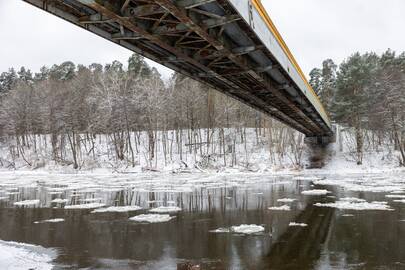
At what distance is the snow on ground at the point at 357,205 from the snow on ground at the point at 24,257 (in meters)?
12.3

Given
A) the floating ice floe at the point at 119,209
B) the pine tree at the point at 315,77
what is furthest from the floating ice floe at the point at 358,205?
the pine tree at the point at 315,77

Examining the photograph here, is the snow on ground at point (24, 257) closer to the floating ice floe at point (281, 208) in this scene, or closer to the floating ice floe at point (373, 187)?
the floating ice floe at point (281, 208)

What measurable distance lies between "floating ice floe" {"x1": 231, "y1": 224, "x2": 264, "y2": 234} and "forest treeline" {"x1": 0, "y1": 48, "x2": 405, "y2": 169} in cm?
3755

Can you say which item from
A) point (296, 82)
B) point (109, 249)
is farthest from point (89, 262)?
point (296, 82)

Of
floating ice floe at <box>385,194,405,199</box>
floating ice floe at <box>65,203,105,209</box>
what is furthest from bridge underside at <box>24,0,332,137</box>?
floating ice floe at <box>385,194,405,199</box>

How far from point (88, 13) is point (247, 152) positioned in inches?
1846

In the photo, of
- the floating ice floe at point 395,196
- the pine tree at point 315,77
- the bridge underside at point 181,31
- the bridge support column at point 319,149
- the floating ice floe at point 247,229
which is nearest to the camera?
the bridge underside at point 181,31

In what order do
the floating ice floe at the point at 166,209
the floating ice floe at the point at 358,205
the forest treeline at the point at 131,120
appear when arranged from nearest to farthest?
the floating ice floe at the point at 358,205 < the floating ice floe at the point at 166,209 < the forest treeline at the point at 131,120

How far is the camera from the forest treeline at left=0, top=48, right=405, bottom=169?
49.6m

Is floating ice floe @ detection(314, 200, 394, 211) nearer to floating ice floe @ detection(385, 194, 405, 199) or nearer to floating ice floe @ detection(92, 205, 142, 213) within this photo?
floating ice floe @ detection(385, 194, 405, 199)

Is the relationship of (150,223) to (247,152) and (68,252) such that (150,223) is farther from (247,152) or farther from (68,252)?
(247,152)

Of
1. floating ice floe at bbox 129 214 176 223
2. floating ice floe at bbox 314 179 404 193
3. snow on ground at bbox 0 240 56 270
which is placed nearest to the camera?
snow on ground at bbox 0 240 56 270

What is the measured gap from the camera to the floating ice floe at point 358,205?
1552cm

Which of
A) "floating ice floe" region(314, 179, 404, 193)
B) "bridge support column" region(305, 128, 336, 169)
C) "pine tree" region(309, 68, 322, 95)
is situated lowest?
"floating ice floe" region(314, 179, 404, 193)
